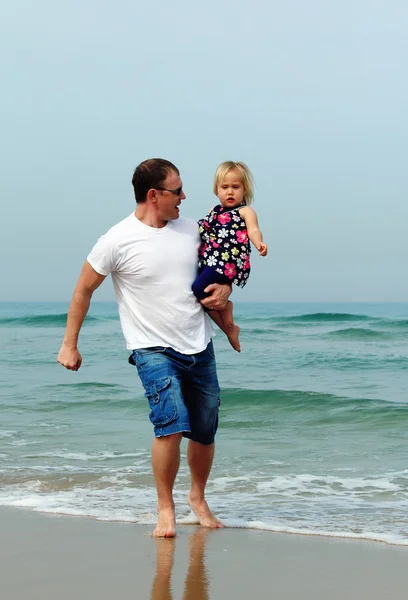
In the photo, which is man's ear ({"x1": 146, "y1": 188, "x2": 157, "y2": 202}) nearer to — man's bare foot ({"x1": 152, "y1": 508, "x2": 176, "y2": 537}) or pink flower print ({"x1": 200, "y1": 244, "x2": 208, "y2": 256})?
pink flower print ({"x1": 200, "y1": 244, "x2": 208, "y2": 256})

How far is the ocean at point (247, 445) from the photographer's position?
5031mm

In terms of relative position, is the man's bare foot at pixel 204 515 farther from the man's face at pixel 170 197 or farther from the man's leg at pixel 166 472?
the man's face at pixel 170 197

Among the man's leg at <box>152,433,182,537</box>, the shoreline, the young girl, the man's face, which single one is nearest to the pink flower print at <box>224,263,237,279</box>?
the young girl

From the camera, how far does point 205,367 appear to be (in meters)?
4.39

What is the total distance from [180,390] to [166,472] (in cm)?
45

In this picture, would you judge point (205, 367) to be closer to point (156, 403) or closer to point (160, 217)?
point (156, 403)

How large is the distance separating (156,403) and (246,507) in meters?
1.32

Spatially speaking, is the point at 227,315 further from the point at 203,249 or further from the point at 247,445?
the point at 247,445

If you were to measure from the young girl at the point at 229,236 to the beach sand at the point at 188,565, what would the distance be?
1128 millimetres

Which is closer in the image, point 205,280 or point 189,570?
point 189,570

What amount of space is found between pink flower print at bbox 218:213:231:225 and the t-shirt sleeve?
66 cm

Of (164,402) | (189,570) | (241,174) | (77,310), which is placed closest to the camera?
(189,570)

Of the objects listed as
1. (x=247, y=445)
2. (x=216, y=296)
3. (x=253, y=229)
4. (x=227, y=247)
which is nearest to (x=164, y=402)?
(x=216, y=296)

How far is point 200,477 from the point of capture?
15.1 ft
